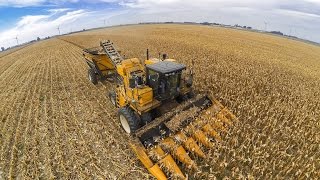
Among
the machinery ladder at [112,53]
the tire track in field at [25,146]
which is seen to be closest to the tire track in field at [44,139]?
the tire track in field at [25,146]

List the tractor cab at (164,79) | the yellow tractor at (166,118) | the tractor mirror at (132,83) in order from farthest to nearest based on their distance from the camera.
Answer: the tractor mirror at (132,83), the tractor cab at (164,79), the yellow tractor at (166,118)

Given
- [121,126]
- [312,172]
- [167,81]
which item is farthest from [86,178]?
[312,172]

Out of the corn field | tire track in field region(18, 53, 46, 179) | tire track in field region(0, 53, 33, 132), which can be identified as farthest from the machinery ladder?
tire track in field region(0, 53, 33, 132)

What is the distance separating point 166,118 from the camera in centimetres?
709

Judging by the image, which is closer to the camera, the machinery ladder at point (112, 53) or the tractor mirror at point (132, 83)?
the tractor mirror at point (132, 83)

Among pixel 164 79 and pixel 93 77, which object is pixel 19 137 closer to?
pixel 164 79

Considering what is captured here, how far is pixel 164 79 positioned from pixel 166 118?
1.31 meters

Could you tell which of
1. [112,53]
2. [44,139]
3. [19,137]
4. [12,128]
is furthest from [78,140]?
[112,53]

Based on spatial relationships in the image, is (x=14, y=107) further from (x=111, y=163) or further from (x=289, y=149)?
(x=289, y=149)

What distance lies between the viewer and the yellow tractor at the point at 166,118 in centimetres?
625

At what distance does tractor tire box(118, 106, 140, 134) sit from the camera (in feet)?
24.9

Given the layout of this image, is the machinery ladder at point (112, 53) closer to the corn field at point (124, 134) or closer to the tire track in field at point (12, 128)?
the corn field at point (124, 134)

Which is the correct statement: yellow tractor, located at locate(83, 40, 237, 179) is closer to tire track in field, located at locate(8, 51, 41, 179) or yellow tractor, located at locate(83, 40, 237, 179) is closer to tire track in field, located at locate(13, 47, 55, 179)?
tire track in field, located at locate(13, 47, 55, 179)

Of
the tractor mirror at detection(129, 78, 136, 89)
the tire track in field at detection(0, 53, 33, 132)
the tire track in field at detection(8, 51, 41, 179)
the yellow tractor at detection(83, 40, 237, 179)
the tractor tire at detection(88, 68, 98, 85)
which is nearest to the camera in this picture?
the yellow tractor at detection(83, 40, 237, 179)
